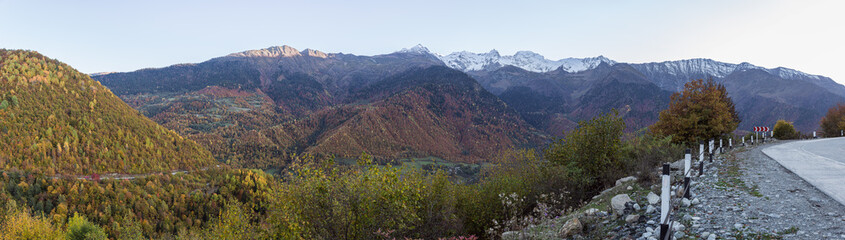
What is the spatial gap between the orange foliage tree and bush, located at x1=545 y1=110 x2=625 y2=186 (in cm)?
783

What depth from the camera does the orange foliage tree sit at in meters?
23.9

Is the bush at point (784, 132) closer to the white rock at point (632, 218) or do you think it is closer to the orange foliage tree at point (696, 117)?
the orange foliage tree at point (696, 117)

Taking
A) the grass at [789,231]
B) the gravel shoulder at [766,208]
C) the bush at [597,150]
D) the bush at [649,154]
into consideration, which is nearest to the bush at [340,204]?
the gravel shoulder at [766,208]

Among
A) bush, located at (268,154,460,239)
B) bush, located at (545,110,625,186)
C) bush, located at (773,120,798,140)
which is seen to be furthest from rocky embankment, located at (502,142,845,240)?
bush, located at (773,120,798,140)

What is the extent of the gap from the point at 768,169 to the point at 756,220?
28.3 feet

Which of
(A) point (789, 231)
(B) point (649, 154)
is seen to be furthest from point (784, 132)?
(A) point (789, 231)

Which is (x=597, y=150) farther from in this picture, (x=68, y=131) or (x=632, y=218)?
(x=68, y=131)

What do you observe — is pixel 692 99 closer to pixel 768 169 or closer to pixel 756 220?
pixel 768 169

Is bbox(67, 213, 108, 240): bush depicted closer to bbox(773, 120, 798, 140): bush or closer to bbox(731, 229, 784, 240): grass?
bbox(731, 229, 784, 240): grass

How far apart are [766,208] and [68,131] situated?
23513cm

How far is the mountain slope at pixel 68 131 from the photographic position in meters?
147

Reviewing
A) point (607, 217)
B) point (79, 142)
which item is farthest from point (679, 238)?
point (79, 142)

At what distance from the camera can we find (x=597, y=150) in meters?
18.3

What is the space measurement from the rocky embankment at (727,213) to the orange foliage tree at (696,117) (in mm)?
13294
